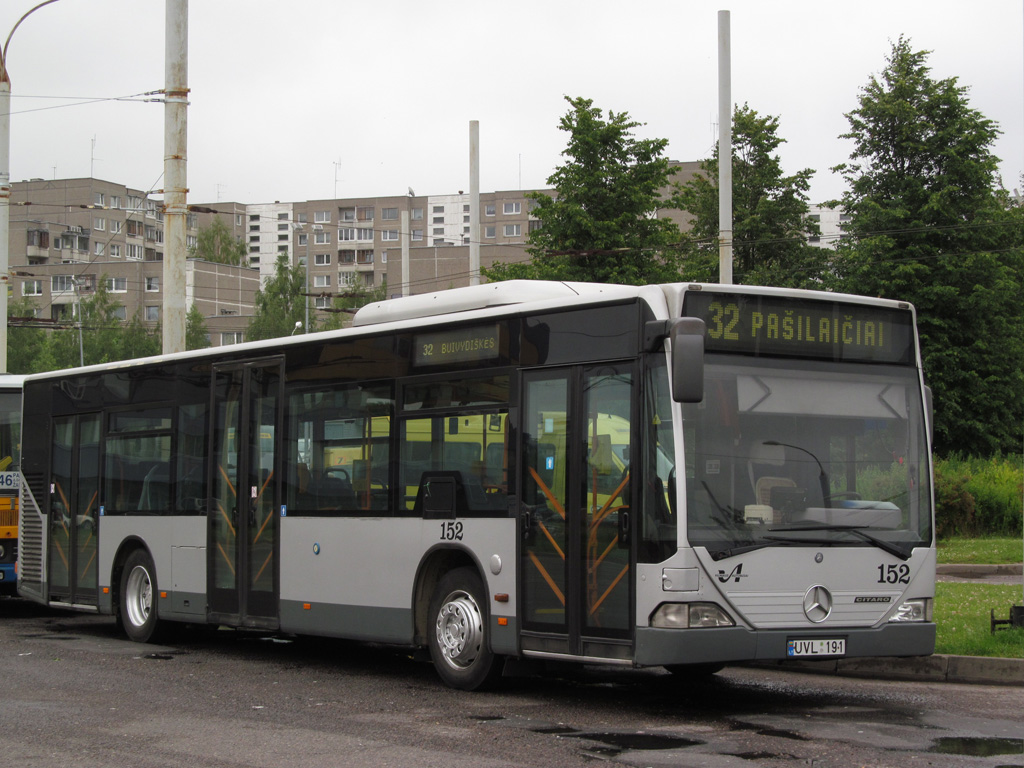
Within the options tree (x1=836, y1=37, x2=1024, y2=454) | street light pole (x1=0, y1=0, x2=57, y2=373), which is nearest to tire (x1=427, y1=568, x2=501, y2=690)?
street light pole (x1=0, y1=0, x2=57, y2=373)

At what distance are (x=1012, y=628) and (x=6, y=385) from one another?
13.5 metres

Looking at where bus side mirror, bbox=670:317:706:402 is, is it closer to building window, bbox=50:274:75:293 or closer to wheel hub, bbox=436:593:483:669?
wheel hub, bbox=436:593:483:669

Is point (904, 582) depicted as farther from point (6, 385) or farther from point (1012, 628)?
point (6, 385)

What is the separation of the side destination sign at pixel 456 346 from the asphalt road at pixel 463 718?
265 centimetres

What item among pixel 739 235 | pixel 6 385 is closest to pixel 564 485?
pixel 6 385

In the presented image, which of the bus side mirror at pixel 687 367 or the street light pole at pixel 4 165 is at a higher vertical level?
the street light pole at pixel 4 165

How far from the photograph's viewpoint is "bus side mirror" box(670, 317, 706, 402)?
8.50 metres

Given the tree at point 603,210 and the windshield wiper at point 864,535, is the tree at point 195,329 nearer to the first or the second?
the tree at point 603,210

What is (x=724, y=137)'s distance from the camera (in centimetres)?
2191

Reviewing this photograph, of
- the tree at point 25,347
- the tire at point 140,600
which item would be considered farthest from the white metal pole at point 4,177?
the tree at point 25,347

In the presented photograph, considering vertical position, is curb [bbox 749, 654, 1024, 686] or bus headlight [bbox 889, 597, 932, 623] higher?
bus headlight [bbox 889, 597, 932, 623]

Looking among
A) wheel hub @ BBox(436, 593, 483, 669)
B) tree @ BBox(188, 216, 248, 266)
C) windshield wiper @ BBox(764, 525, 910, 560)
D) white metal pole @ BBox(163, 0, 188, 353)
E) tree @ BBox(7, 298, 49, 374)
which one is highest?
tree @ BBox(188, 216, 248, 266)

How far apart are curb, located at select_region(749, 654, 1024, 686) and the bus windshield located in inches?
73.6

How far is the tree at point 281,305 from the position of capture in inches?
3115
